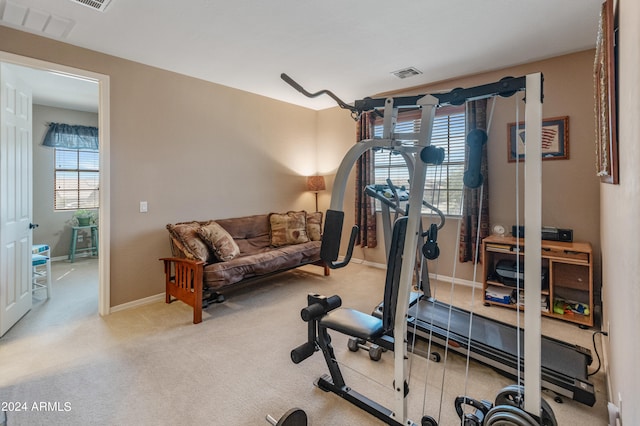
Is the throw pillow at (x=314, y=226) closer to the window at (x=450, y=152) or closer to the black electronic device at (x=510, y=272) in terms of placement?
the window at (x=450, y=152)

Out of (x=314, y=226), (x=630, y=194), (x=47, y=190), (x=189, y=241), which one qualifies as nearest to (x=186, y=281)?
(x=189, y=241)

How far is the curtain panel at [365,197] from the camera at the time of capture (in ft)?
15.3

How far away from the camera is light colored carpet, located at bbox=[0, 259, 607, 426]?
176 cm

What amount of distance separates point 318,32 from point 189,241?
2.37 metres

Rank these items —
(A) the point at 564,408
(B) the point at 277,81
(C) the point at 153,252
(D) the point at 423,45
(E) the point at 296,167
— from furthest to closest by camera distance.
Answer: (E) the point at 296,167 < (B) the point at 277,81 < (C) the point at 153,252 < (D) the point at 423,45 < (A) the point at 564,408

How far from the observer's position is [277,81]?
392cm

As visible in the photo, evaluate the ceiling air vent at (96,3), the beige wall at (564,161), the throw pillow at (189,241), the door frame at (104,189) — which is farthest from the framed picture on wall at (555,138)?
the door frame at (104,189)

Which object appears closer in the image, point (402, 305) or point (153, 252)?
point (402, 305)

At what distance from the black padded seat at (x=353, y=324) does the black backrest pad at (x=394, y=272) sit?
0.09m

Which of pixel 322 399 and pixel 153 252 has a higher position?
pixel 153 252

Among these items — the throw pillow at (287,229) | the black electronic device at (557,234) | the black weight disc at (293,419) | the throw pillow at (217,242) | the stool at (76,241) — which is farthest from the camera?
the stool at (76,241)

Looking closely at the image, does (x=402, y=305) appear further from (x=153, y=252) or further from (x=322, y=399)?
(x=153, y=252)

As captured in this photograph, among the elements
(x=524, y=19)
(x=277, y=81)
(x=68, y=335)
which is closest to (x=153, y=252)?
(x=68, y=335)

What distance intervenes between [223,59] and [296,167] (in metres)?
2.17
